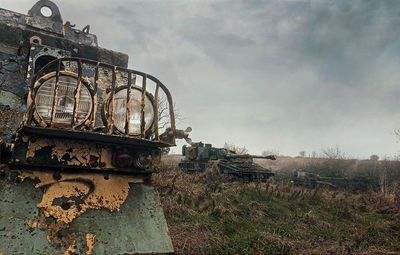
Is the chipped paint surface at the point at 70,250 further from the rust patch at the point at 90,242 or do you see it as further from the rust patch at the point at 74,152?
the rust patch at the point at 74,152

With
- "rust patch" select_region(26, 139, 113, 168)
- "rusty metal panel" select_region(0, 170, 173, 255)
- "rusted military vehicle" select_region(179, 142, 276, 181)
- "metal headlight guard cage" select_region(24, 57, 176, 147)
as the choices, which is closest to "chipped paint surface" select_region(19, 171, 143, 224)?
"rusty metal panel" select_region(0, 170, 173, 255)

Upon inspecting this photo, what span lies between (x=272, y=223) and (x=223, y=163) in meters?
7.93

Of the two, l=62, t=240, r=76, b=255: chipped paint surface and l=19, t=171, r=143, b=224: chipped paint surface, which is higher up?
l=19, t=171, r=143, b=224: chipped paint surface

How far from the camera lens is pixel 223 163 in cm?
1395

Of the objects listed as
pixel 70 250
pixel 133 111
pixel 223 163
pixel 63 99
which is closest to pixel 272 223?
pixel 133 111

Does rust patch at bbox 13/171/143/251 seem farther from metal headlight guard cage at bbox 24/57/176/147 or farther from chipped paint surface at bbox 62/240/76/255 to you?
metal headlight guard cage at bbox 24/57/176/147

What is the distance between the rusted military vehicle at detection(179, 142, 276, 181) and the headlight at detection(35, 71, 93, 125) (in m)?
10.1

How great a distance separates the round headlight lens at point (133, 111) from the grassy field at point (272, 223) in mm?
2201

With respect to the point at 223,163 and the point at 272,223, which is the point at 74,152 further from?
the point at 223,163

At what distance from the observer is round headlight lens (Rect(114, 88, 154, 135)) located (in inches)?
93.2

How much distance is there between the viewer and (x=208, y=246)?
4.27m

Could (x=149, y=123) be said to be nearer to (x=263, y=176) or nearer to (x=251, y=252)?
(x=251, y=252)

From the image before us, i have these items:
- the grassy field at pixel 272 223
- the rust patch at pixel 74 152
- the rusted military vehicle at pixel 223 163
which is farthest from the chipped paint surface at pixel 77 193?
the rusted military vehicle at pixel 223 163

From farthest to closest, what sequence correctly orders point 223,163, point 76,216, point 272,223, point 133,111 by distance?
point 223,163
point 272,223
point 133,111
point 76,216
